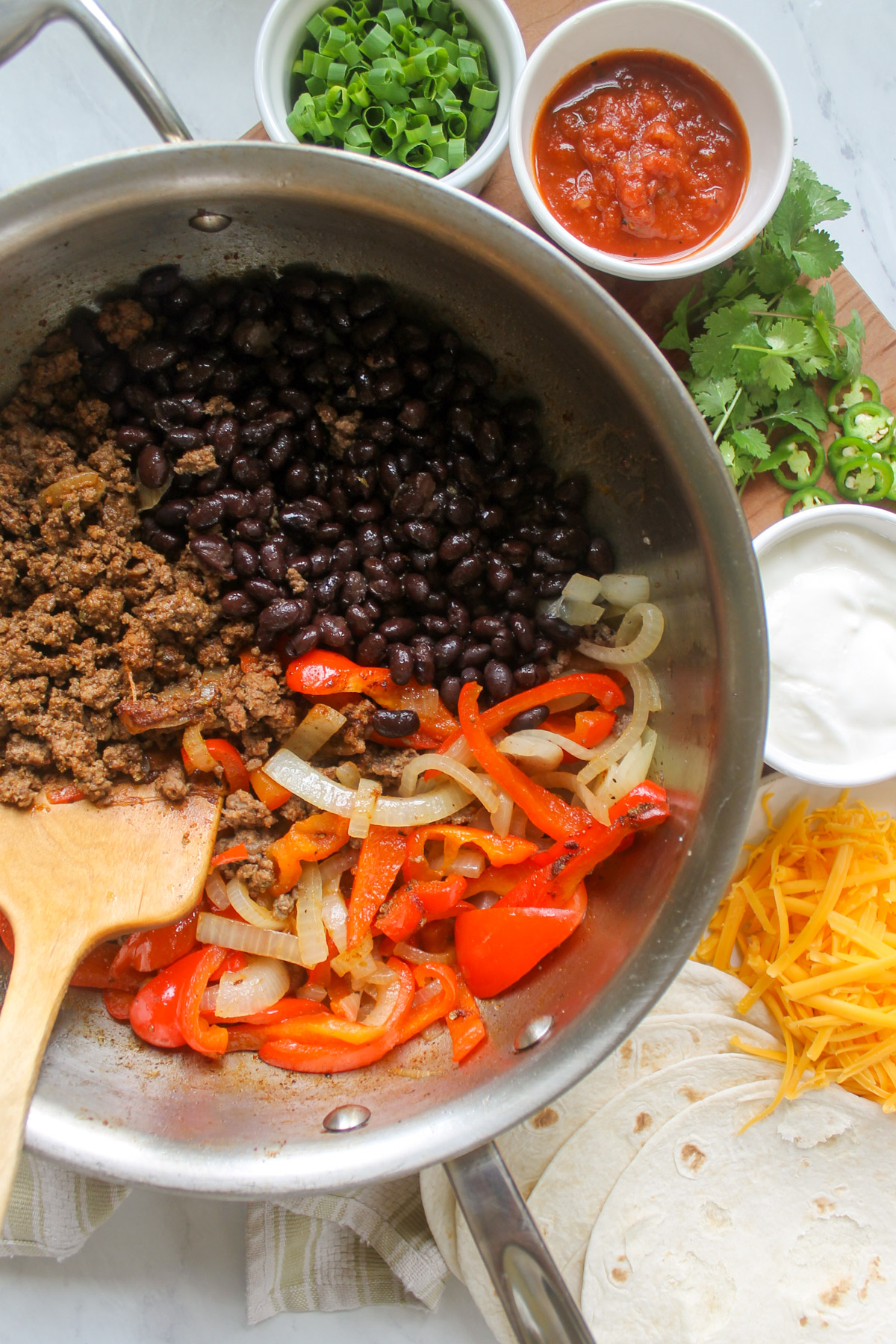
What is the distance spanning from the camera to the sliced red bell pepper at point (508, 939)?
240cm

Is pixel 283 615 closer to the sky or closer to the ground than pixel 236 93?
closer to the ground

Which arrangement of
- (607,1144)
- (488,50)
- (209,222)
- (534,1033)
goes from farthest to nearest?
(607,1144) → (488,50) → (534,1033) → (209,222)

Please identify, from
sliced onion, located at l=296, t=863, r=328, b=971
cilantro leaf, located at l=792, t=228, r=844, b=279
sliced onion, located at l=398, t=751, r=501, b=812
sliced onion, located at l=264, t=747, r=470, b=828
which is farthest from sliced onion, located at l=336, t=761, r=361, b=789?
cilantro leaf, located at l=792, t=228, r=844, b=279

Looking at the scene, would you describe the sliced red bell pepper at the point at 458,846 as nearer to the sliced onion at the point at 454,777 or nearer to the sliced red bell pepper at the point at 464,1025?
the sliced onion at the point at 454,777

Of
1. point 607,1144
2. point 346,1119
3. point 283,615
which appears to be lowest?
point 607,1144

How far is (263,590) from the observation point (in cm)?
244

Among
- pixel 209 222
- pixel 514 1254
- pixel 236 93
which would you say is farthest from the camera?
pixel 236 93

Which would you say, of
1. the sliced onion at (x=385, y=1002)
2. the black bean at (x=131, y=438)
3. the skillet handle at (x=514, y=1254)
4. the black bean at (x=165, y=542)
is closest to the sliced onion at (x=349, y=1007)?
the sliced onion at (x=385, y=1002)

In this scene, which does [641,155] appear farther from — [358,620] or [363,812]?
[363,812]

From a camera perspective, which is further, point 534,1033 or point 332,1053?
point 332,1053

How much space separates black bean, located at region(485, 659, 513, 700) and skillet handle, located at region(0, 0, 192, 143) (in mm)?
1577

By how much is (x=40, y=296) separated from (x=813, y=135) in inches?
108

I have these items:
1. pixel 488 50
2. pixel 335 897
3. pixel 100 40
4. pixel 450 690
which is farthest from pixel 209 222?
pixel 335 897

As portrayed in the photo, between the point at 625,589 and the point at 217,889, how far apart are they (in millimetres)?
1393
